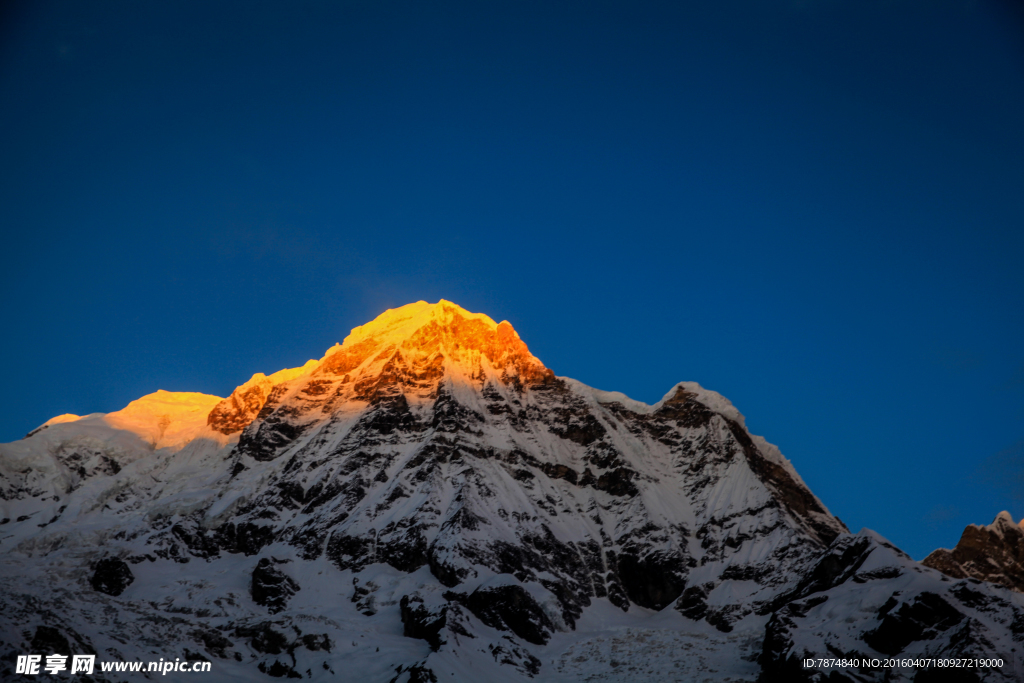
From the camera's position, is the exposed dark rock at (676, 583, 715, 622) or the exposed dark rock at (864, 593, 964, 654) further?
the exposed dark rock at (676, 583, 715, 622)

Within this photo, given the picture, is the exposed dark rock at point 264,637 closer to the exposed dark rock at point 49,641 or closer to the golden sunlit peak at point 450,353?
the exposed dark rock at point 49,641

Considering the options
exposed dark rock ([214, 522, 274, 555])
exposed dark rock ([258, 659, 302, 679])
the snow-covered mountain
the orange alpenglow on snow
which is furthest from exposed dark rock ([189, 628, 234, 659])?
the orange alpenglow on snow

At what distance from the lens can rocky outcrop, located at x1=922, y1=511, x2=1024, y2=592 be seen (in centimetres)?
15412

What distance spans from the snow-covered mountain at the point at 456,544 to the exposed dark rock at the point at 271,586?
0.33 m

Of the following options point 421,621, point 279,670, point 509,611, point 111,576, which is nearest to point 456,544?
point 509,611

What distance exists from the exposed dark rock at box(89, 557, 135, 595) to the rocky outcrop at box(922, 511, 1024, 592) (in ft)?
472

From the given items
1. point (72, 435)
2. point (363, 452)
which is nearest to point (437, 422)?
point (363, 452)

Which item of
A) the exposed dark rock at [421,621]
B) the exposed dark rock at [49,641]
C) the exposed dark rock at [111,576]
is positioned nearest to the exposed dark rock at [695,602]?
the exposed dark rock at [421,621]

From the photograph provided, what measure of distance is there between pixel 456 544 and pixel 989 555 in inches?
4318

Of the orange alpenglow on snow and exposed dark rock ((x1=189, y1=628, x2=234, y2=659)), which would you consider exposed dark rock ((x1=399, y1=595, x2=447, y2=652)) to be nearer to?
exposed dark rock ((x1=189, y1=628, x2=234, y2=659))

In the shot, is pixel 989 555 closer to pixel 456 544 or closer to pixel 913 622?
pixel 913 622

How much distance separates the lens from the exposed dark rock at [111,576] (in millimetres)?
117044

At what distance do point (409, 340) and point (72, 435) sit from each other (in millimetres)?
83265

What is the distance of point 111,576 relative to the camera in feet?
391
